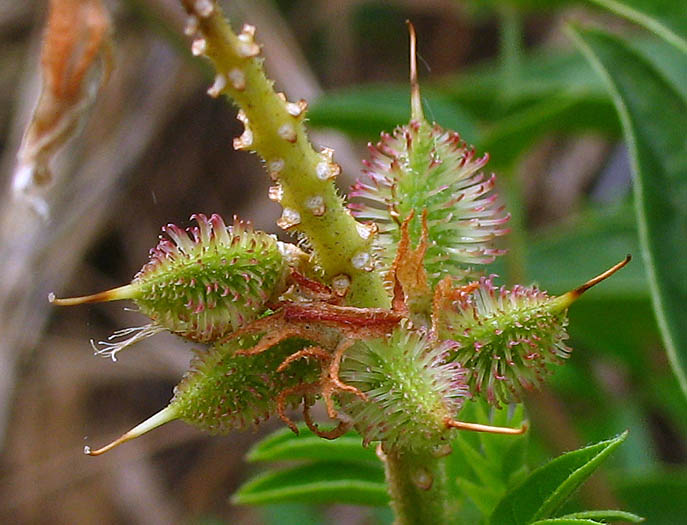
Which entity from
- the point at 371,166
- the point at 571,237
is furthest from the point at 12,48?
the point at 371,166

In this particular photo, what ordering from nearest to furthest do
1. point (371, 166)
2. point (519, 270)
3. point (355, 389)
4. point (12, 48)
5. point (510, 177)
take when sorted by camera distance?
point (355, 389), point (371, 166), point (519, 270), point (510, 177), point (12, 48)

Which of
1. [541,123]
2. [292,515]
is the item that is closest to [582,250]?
[541,123]

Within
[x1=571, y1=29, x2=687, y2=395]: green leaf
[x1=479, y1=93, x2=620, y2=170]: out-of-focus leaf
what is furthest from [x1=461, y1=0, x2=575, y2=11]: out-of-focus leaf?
[x1=571, y1=29, x2=687, y2=395]: green leaf

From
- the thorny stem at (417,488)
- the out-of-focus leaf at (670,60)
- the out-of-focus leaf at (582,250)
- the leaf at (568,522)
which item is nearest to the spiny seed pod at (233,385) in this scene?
the thorny stem at (417,488)

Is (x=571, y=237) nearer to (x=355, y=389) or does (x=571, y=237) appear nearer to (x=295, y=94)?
(x=295, y=94)

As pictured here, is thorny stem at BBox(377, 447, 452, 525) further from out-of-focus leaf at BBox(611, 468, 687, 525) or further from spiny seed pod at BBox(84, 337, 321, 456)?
out-of-focus leaf at BBox(611, 468, 687, 525)

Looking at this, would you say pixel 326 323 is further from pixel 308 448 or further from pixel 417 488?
pixel 308 448

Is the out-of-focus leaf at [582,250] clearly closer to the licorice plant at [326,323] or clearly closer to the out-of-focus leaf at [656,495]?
the out-of-focus leaf at [656,495]
